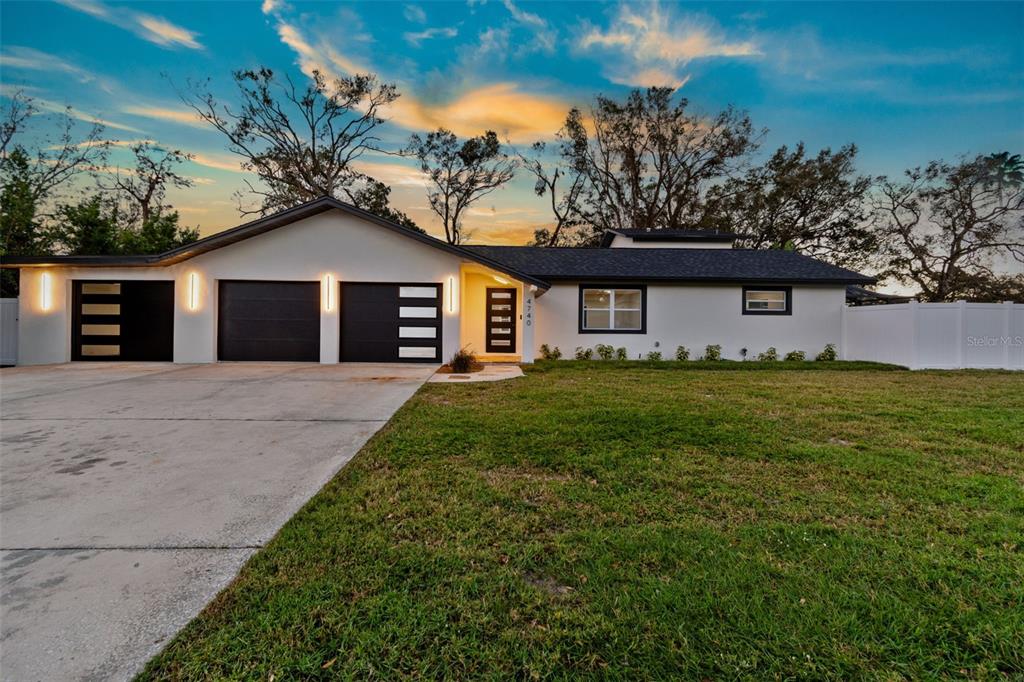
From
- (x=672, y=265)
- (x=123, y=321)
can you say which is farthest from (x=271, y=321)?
(x=672, y=265)

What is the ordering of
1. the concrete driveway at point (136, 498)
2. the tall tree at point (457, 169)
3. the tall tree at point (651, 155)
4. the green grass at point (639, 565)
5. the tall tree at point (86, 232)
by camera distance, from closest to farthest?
1. the green grass at point (639, 565)
2. the concrete driveway at point (136, 498)
3. the tall tree at point (86, 232)
4. the tall tree at point (457, 169)
5. the tall tree at point (651, 155)

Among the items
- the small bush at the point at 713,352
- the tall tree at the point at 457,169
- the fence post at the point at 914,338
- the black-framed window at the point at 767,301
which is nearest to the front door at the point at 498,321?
the small bush at the point at 713,352

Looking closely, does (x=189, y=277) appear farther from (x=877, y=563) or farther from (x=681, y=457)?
(x=877, y=563)

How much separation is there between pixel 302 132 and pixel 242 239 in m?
14.1

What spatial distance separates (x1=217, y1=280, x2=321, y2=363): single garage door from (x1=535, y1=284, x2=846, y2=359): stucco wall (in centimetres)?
645

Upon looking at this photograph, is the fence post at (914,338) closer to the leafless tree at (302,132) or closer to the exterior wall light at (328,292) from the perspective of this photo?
the exterior wall light at (328,292)

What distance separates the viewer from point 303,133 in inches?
851

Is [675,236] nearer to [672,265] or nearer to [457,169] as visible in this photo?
[672,265]

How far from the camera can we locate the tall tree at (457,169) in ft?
75.9

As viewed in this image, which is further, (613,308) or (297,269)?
(613,308)

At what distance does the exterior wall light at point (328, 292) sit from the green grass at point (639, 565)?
7.37 m

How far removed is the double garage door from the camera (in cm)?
1089

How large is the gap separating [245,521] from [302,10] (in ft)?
54.9

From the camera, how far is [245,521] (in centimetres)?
268
